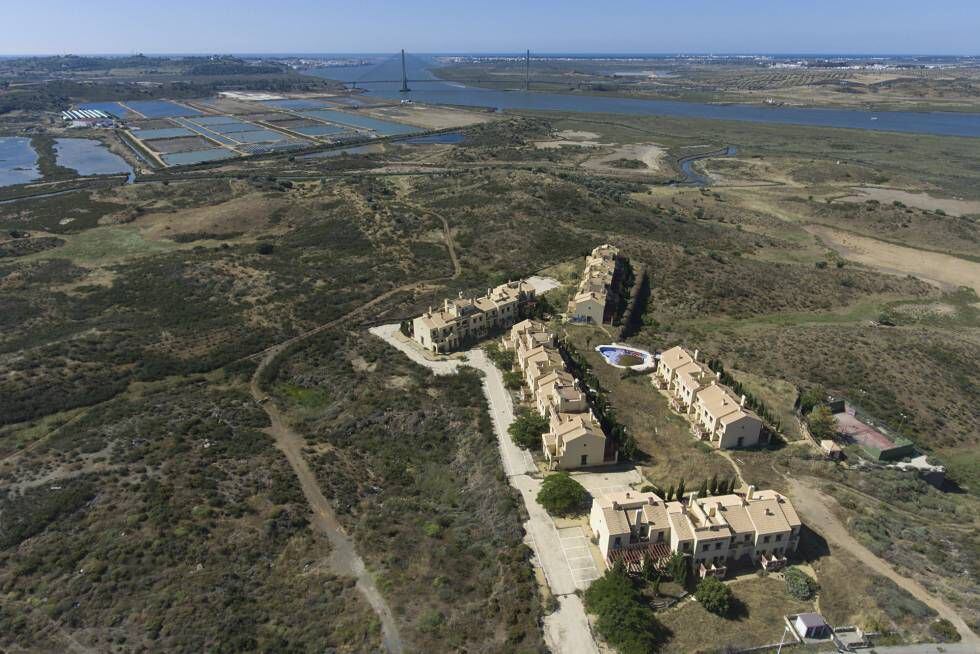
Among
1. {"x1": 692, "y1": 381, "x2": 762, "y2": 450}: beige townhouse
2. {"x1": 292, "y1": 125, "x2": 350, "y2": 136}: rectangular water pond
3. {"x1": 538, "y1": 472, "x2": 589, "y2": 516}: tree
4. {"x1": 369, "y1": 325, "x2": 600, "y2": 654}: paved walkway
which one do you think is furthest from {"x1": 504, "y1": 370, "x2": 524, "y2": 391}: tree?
{"x1": 292, "y1": 125, "x2": 350, "y2": 136}: rectangular water pond

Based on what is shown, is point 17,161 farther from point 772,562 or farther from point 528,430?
point 772,562

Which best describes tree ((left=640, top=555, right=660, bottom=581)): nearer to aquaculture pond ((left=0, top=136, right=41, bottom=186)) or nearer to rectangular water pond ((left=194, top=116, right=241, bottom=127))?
aquaculture pond ((left=0, top=136, right=41, bottom=186))

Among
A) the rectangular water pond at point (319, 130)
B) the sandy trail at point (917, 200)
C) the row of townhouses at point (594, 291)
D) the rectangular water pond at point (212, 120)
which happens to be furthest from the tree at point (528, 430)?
the rectangular water pond at point (212, 120)

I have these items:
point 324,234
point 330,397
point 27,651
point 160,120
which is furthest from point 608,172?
point 160,120

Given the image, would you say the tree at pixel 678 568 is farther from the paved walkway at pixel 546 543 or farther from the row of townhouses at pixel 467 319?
the row of townhouses at pixel 467 319

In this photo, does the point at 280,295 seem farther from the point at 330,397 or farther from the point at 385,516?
the point at 385,516

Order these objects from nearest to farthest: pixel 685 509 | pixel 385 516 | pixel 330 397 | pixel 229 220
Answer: pixel 685 509, pixel 385 516, pixel 330 397, pixel 229 220

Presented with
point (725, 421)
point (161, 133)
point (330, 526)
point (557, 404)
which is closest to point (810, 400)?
point (725, 421)
